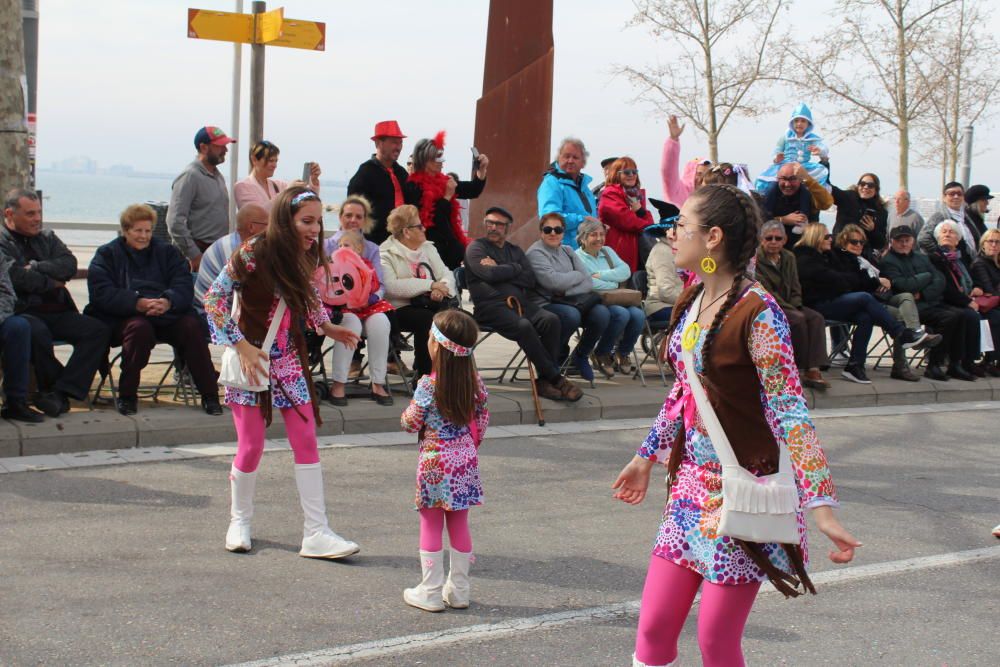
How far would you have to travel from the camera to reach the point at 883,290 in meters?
12.7

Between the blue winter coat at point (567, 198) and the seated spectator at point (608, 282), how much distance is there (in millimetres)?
134

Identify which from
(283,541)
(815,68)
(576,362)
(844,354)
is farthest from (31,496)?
(815,68)

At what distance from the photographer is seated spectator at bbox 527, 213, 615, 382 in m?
10.7

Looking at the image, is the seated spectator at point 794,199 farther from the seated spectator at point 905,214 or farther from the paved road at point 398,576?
the paved road at point 398,576

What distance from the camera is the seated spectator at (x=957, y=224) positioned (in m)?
13.5

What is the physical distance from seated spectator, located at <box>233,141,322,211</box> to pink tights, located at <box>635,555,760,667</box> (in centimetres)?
732

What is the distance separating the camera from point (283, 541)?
6137 mm

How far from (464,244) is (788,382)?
8.55 m

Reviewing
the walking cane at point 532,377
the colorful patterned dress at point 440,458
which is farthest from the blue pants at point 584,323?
the colorful patterned dress at point 440,458

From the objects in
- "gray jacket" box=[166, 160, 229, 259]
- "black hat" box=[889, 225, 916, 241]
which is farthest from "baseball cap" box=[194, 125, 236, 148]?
"black hat" box=[889, 225, 916, 241]

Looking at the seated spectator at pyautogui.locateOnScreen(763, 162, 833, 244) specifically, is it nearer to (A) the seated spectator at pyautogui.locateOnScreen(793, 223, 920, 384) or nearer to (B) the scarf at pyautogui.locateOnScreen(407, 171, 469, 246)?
(A) the seated spectator at pyautogui.locateOnScreen(793, 223, 920, 384)

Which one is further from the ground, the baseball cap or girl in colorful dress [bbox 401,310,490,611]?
the baseball cap

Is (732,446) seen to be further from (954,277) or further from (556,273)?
(954,277)

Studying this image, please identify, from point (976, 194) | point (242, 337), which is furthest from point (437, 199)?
point (976, 194)
